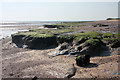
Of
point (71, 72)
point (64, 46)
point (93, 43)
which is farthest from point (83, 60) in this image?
point (64, 46)

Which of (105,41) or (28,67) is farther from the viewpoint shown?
(105,41)

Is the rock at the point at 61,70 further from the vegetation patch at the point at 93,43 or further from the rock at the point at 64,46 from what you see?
the rock at the point at 64,46

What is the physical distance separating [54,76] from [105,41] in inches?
586

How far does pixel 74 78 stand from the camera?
1560cm

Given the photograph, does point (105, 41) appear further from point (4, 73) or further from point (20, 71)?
point (4, 73)

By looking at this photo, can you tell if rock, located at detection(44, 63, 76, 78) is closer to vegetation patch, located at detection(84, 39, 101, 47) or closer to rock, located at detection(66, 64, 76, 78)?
rock, located at detection(66, 64, 76, 78)

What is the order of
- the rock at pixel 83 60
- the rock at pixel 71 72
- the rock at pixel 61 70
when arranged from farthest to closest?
the rock at pixel 83 60, the rock at pixel 61 70, the rock at pixel 71 72

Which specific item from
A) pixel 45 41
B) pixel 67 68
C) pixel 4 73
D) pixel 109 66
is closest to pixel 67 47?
pixel 45 41

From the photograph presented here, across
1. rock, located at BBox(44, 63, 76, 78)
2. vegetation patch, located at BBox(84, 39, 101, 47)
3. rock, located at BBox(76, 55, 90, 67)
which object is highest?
vegetation patch, located at BBox(84, 39, 101, 47)

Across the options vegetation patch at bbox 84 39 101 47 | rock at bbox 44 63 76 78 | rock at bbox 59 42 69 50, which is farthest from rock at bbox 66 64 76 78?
rock at bbox 59 42 69 50

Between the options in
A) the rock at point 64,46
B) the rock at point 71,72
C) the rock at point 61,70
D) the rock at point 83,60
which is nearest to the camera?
the rock at point 71,72

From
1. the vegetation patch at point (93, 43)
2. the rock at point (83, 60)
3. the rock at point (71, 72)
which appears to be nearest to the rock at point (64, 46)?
the vegetation patch at point (93, 43)

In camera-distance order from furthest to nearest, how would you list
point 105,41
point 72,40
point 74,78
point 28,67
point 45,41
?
1. point 45,41
2. point 72,40
3. point 105,41
4. point 28,67
5. point 74,78

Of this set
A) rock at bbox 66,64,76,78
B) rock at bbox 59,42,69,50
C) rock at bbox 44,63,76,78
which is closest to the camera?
rock at bbox 66,64,76,78
